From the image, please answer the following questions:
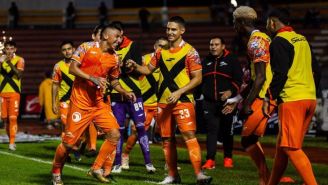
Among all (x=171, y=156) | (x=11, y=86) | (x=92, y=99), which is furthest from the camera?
(x=11, y=86)

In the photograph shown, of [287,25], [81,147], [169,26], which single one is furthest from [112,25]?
[81,147]

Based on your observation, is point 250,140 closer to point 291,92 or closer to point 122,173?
point 291,92

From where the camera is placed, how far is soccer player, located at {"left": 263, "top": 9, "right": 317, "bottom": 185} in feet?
32.5

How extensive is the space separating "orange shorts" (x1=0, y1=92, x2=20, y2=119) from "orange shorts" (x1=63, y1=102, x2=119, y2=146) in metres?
7.52

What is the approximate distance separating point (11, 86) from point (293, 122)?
10351 millimetres

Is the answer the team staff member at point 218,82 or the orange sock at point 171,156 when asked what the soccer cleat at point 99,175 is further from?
the team staff member at point 218,82

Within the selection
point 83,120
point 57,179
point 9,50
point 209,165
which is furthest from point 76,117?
point 9,50

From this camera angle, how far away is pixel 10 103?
62.8 feet

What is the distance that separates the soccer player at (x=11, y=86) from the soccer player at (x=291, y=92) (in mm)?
9758

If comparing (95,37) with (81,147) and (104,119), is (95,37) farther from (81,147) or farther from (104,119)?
(81,147)

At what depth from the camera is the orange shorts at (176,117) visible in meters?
12.2

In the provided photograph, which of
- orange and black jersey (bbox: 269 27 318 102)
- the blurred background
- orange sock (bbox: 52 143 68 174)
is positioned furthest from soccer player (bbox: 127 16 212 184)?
the blurred background

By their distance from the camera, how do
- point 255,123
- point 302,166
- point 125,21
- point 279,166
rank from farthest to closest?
point 125,21 < point 255,123 < point 279,166 < point 302,166

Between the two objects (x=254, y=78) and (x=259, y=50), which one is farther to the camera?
(x=254, y=78)
